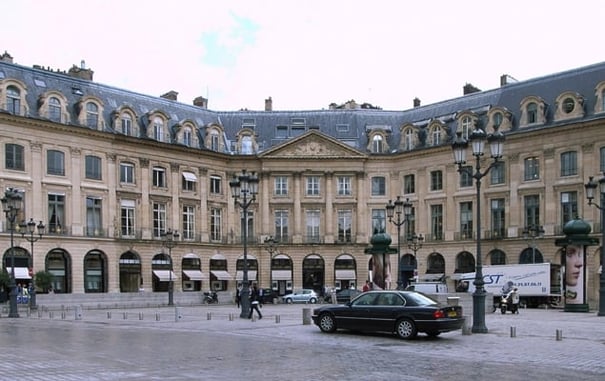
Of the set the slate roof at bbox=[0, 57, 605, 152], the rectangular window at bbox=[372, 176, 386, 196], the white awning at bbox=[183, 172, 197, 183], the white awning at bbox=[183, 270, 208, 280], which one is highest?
the slate roof at bbox=[0, 57, 605, 152]

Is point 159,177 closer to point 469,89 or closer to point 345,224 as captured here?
point 345,224

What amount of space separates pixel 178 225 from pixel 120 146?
832 cm

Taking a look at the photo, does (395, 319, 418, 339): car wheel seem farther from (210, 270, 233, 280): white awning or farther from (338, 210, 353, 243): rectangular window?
(338, 210, 353, 243): rectangular window

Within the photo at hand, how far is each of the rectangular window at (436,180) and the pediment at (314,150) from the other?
648cm

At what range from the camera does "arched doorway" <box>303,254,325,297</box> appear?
67.7 meters

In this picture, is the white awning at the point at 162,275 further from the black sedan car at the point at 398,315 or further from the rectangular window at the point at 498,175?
the black sedan car at the point at 398,315

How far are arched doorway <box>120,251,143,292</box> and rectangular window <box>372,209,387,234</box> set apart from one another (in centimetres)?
2100

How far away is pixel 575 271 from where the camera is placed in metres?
34.8

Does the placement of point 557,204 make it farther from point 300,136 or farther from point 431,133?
point 300,136

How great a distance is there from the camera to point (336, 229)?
68.4 m

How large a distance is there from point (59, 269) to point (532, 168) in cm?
3604

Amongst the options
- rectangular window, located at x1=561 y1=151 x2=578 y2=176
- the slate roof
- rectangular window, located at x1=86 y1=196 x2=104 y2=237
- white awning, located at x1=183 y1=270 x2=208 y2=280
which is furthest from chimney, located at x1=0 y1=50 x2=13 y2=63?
rectangular window, located at x1=561 y1=151 x2=578 y2=176

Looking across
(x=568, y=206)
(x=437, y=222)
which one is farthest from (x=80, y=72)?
(x=568, y=206)

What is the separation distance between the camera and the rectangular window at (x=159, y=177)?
62.8 meters
